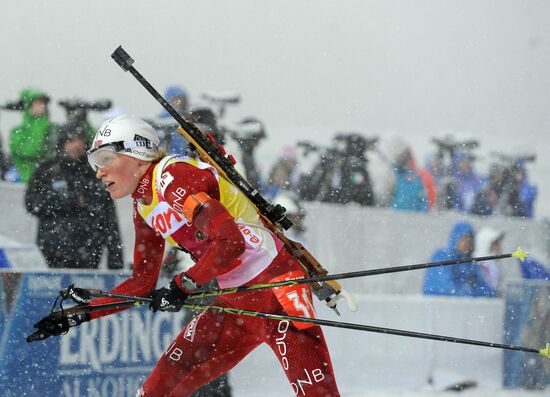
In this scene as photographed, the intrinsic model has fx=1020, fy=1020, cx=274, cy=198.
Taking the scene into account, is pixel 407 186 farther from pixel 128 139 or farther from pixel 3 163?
pixel 128 139

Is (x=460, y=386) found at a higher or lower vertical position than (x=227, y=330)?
lower

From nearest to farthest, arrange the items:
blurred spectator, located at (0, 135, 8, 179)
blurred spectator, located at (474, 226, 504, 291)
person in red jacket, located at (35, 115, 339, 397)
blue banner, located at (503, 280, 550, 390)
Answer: person in red jacket, located at (35, 115, 339, 397), blurred spectator, located at (0, 135, 8, 179), blue banner, located at (503, 280, 550, 390), blurred spectator, located at (474, 226, 504, 291)

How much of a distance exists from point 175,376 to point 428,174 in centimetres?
483

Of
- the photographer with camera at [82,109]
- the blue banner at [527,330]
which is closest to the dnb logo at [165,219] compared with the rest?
the photographer with camera at [82,109]

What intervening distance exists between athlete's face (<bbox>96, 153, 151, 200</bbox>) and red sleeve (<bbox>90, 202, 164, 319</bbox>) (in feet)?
0.74

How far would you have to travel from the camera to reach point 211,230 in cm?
363

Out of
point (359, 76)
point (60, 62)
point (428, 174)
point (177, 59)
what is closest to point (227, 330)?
point (428, 174)

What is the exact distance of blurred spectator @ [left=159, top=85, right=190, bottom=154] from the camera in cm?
621

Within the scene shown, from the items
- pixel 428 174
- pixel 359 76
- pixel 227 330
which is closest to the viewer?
pixel 227 330

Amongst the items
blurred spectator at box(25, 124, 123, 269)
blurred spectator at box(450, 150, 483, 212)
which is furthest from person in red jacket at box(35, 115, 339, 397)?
blurred spectator at box(450, 150, 483, 212)

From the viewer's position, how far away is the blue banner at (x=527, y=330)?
685 centimetres

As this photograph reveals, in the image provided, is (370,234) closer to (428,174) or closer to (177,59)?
(428,174)

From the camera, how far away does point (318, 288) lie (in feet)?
13.6

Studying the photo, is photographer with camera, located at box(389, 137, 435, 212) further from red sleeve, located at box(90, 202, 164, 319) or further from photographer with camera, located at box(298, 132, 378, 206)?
red sleeve, located at box(90, 202, 164, 319)
